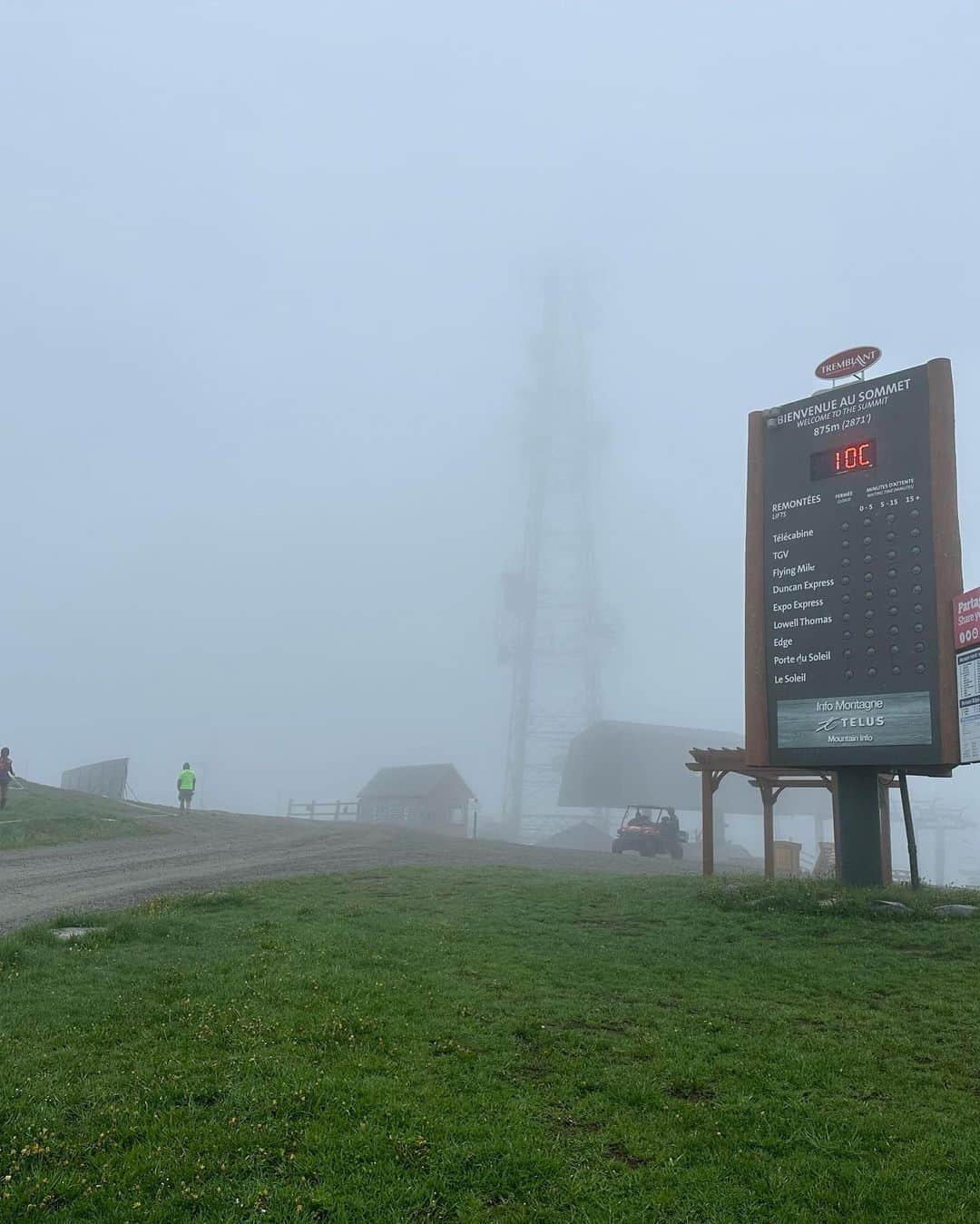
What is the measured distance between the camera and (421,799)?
6994 cm

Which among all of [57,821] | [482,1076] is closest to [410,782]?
[57,821]

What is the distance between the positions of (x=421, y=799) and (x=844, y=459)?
55.6 meters

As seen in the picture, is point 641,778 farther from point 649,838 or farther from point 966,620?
point 966,620

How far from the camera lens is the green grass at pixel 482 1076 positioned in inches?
244

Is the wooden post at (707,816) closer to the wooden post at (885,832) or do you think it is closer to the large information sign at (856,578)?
the wooden post at (885,832)

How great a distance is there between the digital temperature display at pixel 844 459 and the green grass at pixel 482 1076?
8.91 metres

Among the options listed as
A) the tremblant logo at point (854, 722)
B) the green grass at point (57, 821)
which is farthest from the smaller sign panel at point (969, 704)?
the green grass at point (57, 821)

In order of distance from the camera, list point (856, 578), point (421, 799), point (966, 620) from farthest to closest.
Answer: point (421, 799)
point (856, 578)
point (966, 620)

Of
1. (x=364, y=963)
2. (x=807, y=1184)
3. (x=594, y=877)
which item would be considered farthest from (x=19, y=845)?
(x=807, y=1184)

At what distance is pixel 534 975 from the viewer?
11.4m

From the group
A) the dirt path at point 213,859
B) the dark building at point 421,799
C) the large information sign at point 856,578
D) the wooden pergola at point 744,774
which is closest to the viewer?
the large information sign at point 856,578

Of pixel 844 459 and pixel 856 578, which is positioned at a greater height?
pixel 844 459

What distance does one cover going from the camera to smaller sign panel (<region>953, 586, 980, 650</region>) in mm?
15789

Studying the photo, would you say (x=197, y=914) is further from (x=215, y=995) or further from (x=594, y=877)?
(x=594, y=877)
